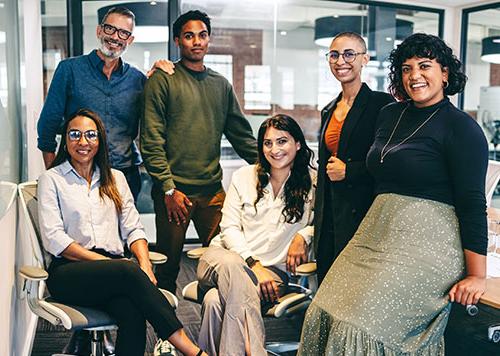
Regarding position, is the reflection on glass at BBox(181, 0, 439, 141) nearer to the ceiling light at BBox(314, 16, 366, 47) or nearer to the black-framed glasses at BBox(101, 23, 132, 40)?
the ceiling light at BBox(314, 16, 366, 47)

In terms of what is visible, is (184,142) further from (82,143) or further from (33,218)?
(33,218)

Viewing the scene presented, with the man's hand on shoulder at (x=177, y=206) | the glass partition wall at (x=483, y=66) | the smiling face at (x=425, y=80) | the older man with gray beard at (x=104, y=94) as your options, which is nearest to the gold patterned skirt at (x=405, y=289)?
the smiling face at (x=425, y=80)

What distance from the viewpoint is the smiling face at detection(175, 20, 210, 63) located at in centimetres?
293

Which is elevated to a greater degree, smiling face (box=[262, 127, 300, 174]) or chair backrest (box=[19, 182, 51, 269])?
smiling face (box=[262, 127, 300, 174])

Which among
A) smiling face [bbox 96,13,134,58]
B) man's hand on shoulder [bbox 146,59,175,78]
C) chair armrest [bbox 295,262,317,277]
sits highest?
smiling face [bbox 96,13,134,58]

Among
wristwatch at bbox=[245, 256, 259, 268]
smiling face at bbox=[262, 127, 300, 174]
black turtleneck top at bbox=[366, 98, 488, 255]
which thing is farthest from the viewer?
smiling face at bbox=[262, 127, 300, 174]

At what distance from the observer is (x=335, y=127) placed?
257cm

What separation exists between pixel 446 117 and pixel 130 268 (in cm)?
134

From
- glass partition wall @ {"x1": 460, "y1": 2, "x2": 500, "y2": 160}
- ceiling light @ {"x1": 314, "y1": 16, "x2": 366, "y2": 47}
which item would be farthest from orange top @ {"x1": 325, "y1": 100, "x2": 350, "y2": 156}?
glass partition wall @ {"x1": 460, "y1": 2, "x2": 500, "y2": 160}

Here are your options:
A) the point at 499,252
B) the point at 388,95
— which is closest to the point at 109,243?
the point at 388,95

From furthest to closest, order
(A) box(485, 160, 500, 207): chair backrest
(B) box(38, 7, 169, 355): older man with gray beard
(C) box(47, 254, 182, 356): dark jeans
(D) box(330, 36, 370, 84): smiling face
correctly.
A: (A) box(485, 160, 500, 207): chair backrest, (B) box(38, 7, 169, 355): older man with gray beard, (D) box(330, 36, 370, 84): smiling face, (C) box(47, 254, 182, 356): dark jeans

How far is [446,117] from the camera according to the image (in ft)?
6.61

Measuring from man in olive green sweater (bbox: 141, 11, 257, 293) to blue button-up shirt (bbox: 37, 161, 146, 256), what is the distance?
305 millimetres

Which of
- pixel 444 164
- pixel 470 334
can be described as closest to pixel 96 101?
pixel 444 164
